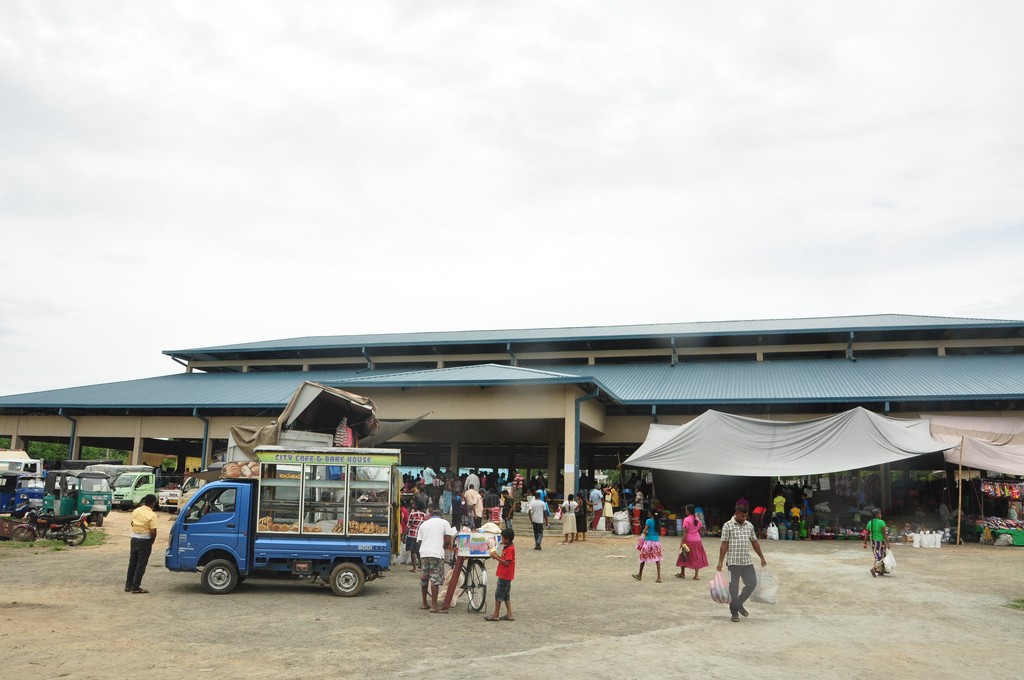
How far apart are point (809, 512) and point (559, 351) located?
14.7 m

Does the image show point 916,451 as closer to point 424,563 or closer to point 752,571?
point 752,571

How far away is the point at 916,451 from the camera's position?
71.1ft

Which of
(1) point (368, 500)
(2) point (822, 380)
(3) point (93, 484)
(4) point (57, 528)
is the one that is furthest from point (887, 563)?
(3) point (93, 484)

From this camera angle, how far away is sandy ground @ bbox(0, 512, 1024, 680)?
827cm

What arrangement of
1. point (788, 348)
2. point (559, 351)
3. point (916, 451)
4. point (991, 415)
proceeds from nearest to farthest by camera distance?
point (916, 451)
point (991, 415)
point (788, 348)
point (559, 351)

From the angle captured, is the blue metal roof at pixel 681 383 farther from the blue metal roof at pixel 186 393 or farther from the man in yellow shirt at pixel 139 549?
the man in yellow shirt at pixel 139 549

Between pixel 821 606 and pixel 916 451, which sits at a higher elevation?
pixel 916 451

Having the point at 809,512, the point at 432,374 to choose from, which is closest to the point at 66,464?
the point at 432,374

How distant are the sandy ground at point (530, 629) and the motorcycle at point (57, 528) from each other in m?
4.09

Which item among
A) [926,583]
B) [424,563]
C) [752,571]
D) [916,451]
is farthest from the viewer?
[916,451]

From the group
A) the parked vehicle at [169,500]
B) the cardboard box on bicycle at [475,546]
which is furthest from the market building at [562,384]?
the cardboard box on bicycle at [475,546]

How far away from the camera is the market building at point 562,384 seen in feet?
89.6

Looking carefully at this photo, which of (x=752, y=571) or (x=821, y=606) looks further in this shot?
(x=821, y=606)

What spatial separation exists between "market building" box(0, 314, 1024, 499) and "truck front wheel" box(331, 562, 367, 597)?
8.86m
